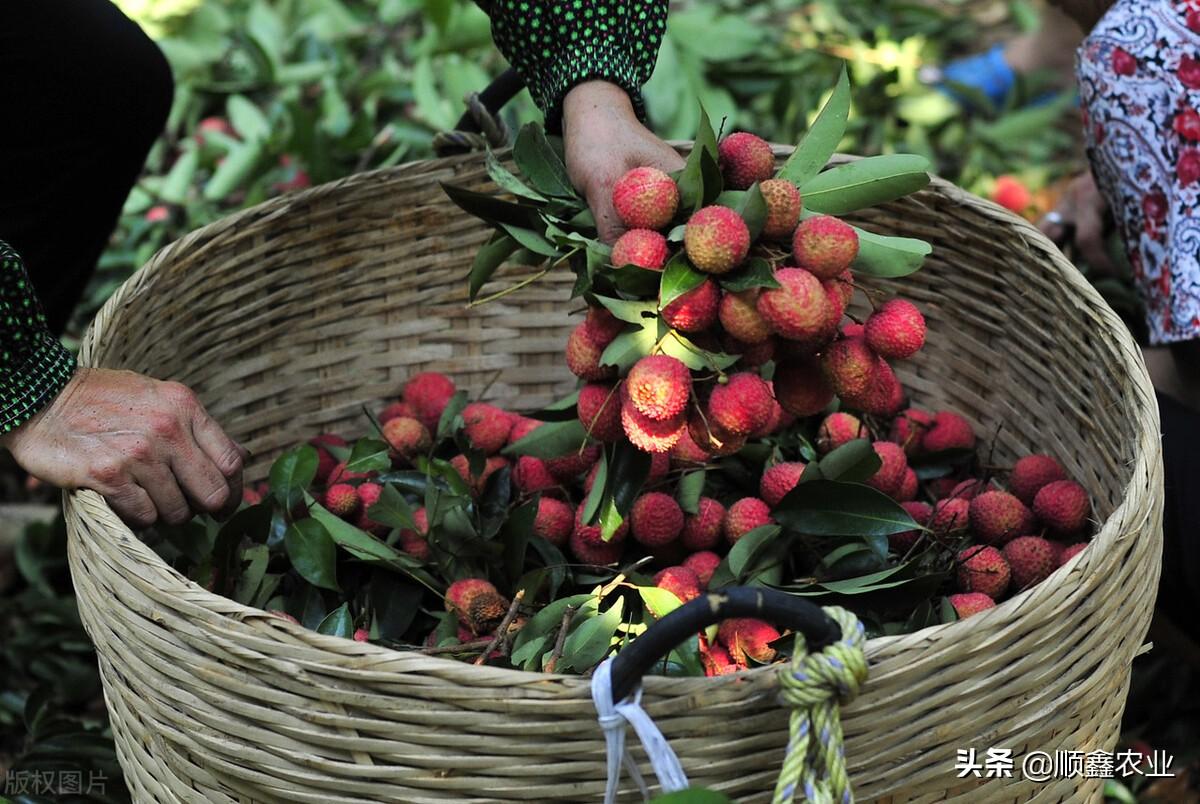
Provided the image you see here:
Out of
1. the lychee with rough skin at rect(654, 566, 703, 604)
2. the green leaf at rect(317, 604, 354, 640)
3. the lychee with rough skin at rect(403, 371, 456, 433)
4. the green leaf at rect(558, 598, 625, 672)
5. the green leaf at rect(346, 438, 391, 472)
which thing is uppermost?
the green leaf at rect(558, 598, 625, 672)

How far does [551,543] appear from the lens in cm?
117

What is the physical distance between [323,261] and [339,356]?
114 mm

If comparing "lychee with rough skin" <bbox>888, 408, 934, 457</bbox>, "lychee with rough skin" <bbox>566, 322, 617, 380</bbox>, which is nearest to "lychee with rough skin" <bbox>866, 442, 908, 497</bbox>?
"lychee with rough skin" <bbox>888, 408, 934, 457</bbox>

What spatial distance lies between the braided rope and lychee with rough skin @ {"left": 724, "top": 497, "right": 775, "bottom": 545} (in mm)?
367

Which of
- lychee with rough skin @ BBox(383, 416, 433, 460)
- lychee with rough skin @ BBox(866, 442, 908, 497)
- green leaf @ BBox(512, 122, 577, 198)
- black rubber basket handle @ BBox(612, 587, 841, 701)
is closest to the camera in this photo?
black rubber basket handle @ BBox(612, 587, 841, 701)

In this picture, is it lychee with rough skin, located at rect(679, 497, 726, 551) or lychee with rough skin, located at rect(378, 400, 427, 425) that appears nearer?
lychee with rough skin, located at rect(679, 497, 726, 551)

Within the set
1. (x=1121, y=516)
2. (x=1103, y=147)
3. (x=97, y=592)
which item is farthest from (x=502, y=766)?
(x=1103, y=147)

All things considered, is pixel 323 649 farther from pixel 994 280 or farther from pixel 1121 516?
pixel 994 280

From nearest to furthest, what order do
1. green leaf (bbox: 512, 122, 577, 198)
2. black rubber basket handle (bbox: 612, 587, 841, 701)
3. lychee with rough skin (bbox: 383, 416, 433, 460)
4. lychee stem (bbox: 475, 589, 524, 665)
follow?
black rubber basket handle (bbox: 612, 587, 841, 701) < lychee stem (bbox: 475, 589, 524, 665) < green leaf (bbox: 512, 122, 577, 198) < lychee with rough skin (bbox: 383, 416, 433, 460)

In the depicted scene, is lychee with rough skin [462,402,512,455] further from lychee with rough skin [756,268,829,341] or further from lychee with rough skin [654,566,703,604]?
lychee with rough skin [756,268,829,341]

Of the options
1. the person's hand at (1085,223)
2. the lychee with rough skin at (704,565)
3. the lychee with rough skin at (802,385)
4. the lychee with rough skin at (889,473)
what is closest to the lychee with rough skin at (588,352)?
the lychee with rough skin at (802,385)

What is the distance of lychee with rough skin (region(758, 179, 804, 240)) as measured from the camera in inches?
35.3

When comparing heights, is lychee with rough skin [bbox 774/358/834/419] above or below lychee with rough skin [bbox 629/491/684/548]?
above

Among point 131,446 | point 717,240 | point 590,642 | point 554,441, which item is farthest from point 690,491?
point 131,446
